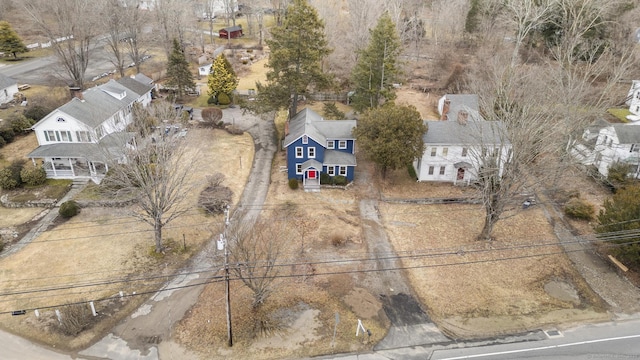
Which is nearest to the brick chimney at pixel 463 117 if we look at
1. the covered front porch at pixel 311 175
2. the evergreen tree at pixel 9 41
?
the covered front porch at pixel 311 175

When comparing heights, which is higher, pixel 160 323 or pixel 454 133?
pixel 454 133

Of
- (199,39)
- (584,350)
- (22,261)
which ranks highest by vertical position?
(199,39)

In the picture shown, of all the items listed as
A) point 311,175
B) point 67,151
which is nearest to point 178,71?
point 67,151

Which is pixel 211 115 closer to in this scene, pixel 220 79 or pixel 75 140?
pixel 220 79

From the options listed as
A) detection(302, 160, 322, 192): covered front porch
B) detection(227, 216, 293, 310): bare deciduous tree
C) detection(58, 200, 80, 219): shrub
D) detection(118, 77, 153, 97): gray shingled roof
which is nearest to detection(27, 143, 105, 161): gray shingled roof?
detection(58, 200, 80, 219): shrub

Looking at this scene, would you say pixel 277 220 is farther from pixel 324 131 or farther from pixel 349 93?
pixel 349 93

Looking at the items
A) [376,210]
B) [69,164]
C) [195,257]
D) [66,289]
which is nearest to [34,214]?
[69,164]
